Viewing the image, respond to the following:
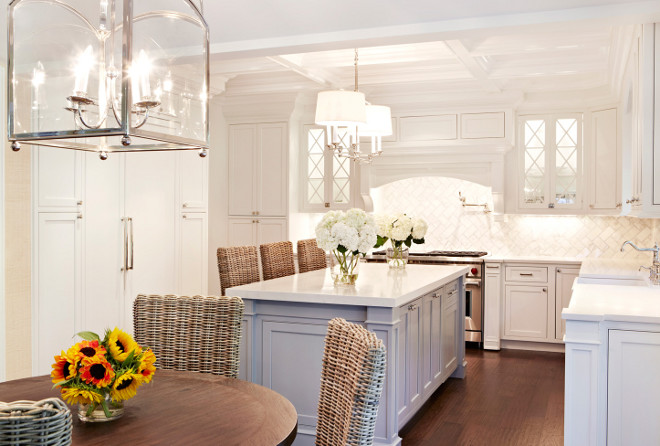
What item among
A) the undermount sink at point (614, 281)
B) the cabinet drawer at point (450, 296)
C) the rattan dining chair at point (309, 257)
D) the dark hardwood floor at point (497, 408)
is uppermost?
the rattan dining chair at point (309, 257)

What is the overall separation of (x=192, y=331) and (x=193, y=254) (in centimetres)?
315

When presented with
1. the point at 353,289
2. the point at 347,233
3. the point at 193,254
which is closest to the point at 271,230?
the point at 193,254

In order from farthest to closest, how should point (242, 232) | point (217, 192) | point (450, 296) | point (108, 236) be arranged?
point (217, 192), point (242, 232), point (450, 296), point (108, 236)

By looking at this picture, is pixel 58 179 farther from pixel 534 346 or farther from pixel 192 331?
pixel 534 346

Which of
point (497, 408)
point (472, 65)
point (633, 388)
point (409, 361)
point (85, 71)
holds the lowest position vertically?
point (497, 408)

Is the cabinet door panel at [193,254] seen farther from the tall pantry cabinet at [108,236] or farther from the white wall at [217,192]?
the white wall at [217,192]

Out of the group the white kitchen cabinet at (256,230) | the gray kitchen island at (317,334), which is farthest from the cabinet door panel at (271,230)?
the gray kitchen island at (317,334)

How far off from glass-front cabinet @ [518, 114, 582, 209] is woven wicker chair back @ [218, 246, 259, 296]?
11.0ft

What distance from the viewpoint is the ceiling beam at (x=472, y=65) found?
4.94 meters

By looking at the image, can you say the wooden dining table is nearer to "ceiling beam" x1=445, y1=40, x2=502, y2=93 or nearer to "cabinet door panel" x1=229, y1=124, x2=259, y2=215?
"ceiling beam" x1=445, y1=40, x2=502, y2=93

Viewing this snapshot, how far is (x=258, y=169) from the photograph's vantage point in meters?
7.12

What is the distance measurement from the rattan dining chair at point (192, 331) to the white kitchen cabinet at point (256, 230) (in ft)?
13.8

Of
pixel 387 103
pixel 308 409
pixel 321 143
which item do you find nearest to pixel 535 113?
pixel 387 103

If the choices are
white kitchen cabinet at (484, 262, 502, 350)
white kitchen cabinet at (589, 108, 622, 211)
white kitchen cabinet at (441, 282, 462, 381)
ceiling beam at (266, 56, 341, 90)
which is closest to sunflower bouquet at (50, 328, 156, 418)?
white kitchen cabinet at (441, 282, 462, 381)
